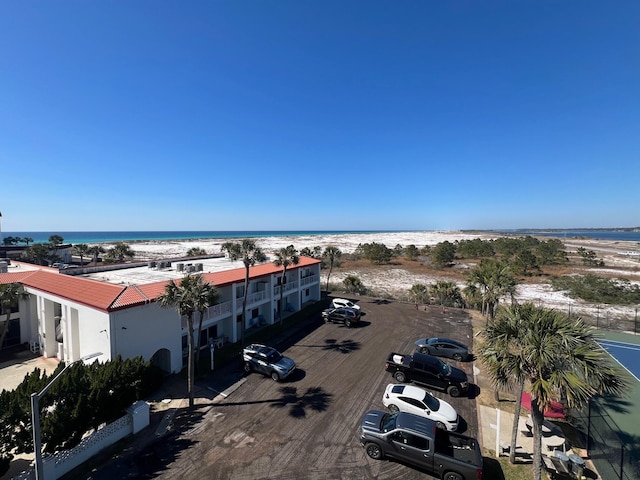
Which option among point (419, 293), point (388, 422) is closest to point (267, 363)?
point (388, 422)

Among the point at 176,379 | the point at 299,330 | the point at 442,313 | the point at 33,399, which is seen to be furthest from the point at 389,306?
the point at 33,399

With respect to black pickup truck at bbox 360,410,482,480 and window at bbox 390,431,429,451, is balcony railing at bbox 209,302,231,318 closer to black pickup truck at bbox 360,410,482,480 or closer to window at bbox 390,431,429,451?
black pickup truck at bbox 360,410,482,480

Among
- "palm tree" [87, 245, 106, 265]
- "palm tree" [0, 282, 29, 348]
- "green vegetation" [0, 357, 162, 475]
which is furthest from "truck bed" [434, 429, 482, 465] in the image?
"palm tree" [87, 245, 106, 265]

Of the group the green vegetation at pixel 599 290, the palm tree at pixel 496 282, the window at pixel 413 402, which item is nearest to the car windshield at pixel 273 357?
the window at pixel 413 402

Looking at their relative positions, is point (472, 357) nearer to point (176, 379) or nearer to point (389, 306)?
point (389, 306)

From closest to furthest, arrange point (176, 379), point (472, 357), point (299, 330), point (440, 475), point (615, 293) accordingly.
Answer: point (440, 475) < point (176, 379) < point (472, 357) < point (299, 330) < point (615, 293)
